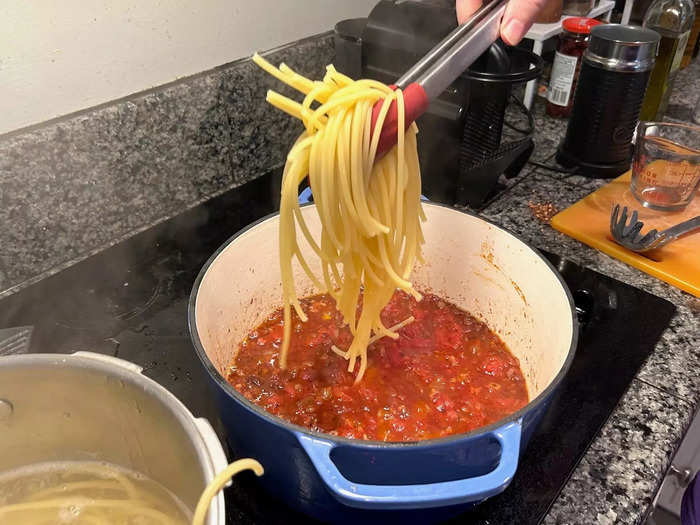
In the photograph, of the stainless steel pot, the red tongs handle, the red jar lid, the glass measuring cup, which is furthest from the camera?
the red jar lid

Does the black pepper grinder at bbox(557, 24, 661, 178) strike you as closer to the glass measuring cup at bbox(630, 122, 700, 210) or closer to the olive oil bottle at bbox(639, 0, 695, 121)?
the glass measuring cup at bbox(630, 122, 700, 210)

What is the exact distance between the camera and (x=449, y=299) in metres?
1.32

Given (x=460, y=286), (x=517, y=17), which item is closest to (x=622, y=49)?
(x=517, y=17)

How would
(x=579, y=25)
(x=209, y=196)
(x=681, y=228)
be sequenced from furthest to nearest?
(x=579, y=25), (x=209, y=196), (x=681, y=228)

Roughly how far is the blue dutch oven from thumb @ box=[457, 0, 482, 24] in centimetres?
42

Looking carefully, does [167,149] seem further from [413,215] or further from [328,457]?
[328,457]

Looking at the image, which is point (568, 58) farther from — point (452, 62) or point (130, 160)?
point (130, 160)

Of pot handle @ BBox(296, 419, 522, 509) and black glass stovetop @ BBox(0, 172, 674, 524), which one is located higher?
pot handle @ BBox(296, 419, 522, 509)

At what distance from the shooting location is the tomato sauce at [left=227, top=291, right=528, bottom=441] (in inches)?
38.6

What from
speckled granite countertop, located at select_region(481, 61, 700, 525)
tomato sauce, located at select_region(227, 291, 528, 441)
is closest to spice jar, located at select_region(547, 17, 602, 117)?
speckled granite countertop, located at select_region(481, 61, 700, 525)

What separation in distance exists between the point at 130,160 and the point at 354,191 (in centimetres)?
59

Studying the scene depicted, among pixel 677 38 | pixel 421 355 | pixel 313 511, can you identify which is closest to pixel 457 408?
pixel 421 355

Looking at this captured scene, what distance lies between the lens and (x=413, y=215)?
1.04 m

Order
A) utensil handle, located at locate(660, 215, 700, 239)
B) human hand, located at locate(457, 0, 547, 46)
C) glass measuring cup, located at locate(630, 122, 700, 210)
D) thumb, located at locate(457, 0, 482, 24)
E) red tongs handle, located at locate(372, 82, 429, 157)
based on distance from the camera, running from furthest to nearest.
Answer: glass measuring cup, located at locate(630, 122, 700, 210) < utensil handle, located at locate(660, 215, 700, 239) < thumb, located at locate(457, 0, 482, 24) < human hand, located at locate(457, 0, 547, 46) < red tongs handle, located at locate(372, 82, 429, 157)
